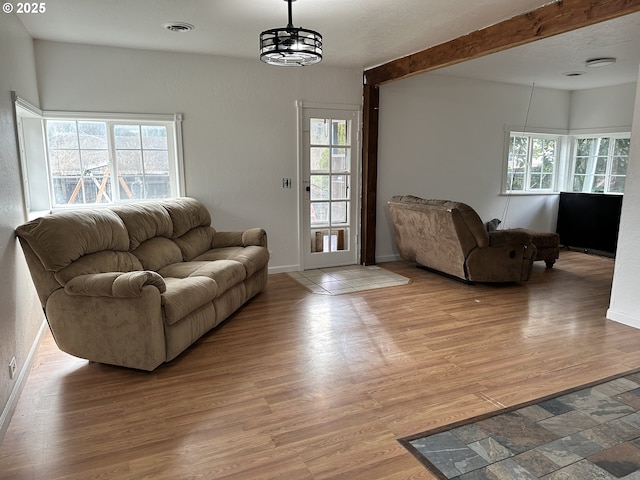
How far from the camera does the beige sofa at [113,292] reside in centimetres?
270

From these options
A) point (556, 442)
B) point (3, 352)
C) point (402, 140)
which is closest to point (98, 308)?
point (3, 352)

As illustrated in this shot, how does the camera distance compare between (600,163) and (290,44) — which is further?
(600,163)

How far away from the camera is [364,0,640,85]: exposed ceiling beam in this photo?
9.25 feet

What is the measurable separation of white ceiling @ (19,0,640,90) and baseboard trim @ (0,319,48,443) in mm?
2472

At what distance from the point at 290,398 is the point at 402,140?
13.8 feet

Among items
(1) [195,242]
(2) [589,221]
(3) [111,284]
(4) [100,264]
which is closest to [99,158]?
(1) [195,242]

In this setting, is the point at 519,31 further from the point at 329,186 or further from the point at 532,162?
the point at 532,162

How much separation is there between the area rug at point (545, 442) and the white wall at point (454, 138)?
12.1 ft

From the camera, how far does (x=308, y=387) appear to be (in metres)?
2.62

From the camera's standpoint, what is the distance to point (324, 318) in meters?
3.78

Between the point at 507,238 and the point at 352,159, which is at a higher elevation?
A: the point at 352,159

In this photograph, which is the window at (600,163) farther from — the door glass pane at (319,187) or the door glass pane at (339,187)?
the door glass pane at (319,187)

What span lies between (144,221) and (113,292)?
1.19m

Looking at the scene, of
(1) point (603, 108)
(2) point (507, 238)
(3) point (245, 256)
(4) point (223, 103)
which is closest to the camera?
(3) point (245, 256)
